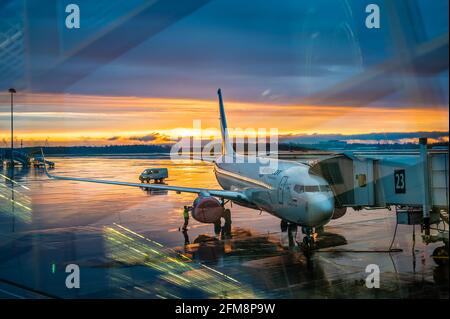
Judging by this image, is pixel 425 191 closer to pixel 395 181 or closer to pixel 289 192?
pixel 395 181

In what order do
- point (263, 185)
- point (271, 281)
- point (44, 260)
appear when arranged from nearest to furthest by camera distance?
point (271, 281)
point (44, 260)
point (263, 185)

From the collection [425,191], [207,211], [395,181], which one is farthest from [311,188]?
[207,211]

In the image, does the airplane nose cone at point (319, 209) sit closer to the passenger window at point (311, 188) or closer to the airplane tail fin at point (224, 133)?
the passenger window at point (311, 188)

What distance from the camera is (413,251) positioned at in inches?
933

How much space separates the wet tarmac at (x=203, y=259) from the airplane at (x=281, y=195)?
1.42 m

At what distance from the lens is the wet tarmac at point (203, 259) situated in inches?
699

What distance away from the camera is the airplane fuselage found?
23.0 meters

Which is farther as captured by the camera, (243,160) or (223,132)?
(223,132)

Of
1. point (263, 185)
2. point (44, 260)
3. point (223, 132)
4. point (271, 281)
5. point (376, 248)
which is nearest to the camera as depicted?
point (271, 281)

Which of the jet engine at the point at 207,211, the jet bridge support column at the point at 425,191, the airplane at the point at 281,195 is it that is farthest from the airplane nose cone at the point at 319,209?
the jet engine at the point at 207,211

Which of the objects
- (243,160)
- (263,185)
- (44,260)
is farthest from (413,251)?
(44,260)
